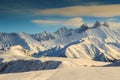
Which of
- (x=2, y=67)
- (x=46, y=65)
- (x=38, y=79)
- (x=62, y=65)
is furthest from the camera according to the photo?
(x=2, y=67)

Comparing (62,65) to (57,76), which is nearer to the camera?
(57,76)

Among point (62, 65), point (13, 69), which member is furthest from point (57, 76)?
point (13, 69)

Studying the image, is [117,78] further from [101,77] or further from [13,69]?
[13,69]

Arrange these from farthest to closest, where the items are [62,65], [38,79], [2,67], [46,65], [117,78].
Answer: [2,67], [46,65], [62,65], [38,79], [117,78]

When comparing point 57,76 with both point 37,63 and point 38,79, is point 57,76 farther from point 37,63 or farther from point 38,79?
point 37,63

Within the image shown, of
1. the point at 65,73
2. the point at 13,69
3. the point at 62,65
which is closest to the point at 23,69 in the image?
the point at 13,69

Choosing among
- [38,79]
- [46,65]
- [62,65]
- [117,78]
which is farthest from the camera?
[46,65]

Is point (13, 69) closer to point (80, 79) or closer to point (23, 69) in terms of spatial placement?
point (23, 69)

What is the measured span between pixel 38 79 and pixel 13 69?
148 metres

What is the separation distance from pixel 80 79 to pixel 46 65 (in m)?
137

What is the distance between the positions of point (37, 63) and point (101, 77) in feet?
476

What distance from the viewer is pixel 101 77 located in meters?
27.2

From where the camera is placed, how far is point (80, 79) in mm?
26797

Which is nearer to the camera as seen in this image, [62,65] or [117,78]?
[117,78]
